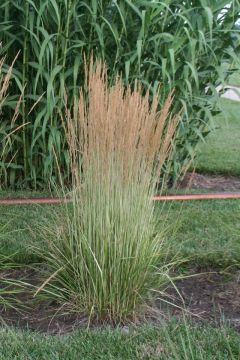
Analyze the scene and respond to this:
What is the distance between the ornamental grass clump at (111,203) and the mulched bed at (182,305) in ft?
0.35

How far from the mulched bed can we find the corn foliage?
5.02 feet

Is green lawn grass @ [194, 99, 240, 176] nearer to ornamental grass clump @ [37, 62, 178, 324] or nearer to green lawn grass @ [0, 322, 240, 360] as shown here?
ornamental grass clump @ [37, 62, 178, 324]

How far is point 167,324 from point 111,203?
0.63 m

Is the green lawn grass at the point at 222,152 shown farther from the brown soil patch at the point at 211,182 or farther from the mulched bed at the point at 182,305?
the mulched bed at the point at 182,305

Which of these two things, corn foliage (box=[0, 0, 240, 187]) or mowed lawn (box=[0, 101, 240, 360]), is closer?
mowed lawn (box=[0, 101, 240, 360])

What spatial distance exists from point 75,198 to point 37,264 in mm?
715

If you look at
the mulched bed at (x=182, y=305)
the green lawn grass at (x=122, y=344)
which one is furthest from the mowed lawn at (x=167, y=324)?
the mulched bed at (x=182, y=305)

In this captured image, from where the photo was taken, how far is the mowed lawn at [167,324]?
2.79 metres

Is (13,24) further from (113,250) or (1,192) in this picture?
(113,250)

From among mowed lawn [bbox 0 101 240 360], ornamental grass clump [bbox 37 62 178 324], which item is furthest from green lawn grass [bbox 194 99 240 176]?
ornamental grass clump [bbox 37 62 178 324]

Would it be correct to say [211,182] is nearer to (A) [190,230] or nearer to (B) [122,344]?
(A) [190,230]

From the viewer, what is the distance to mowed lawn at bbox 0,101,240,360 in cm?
279

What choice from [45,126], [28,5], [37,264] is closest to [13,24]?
[28,5]

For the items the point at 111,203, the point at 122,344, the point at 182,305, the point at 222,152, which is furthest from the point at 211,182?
the point at 122,344
